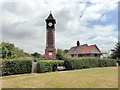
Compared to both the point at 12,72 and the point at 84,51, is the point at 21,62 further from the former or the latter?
the point at 84,51

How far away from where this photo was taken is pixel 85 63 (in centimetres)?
1916

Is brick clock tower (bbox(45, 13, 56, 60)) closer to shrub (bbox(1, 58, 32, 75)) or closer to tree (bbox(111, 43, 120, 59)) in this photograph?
shrub (bbox(1, 58, 32, 75))

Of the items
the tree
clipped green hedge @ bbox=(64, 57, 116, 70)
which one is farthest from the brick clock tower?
the tree

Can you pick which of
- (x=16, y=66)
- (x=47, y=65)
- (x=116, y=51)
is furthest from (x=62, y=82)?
(x=116, y=51)

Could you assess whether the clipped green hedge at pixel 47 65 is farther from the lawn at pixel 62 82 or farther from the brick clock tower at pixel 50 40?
the brick clock tower at pixel 50 40

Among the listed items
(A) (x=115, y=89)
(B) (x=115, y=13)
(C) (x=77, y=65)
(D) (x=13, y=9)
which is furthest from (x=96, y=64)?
(D) (x=13, y=9)

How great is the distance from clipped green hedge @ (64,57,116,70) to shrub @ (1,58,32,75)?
6.38m

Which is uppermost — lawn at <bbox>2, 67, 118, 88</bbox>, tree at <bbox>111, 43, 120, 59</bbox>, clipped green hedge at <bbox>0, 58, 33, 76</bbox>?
tree at <bbox>111, 43, 120, 59</bbox>

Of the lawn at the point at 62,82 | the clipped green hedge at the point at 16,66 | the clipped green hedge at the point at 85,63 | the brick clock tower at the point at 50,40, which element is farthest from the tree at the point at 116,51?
the clipped green hedge at the point at 16,66

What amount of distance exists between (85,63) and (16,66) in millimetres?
11976

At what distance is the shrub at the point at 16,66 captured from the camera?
1227 centimetres

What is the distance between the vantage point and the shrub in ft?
40.3

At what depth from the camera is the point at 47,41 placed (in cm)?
2680

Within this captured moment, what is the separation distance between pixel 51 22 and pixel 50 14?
9.67 feet
